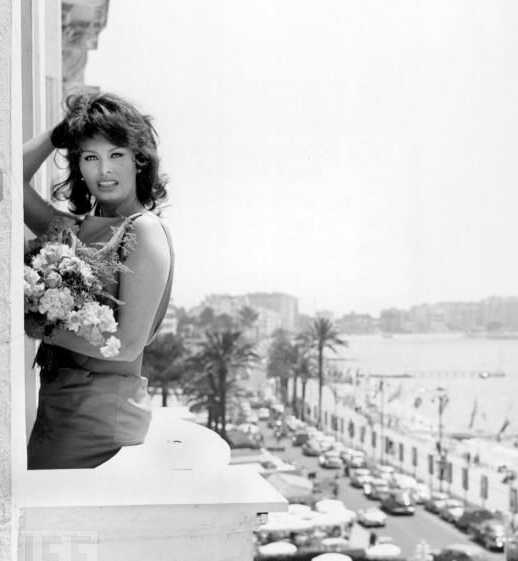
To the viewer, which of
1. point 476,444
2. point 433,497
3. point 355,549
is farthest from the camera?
point 476,444

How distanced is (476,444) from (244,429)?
28730 millimetres

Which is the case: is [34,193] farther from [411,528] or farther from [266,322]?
[266,322]

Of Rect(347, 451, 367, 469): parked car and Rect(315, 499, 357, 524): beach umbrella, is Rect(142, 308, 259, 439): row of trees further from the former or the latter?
Rect(347, 451, 367, 469): parked car

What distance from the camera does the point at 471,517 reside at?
52.6 metres

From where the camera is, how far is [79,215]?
2.52 m

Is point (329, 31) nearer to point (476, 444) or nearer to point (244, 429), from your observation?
point (244, 429)

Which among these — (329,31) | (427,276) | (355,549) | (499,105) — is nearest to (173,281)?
(355,549)

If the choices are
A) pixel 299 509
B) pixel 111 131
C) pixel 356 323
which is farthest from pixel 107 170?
pixel 356 323

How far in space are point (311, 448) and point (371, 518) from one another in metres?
14.1

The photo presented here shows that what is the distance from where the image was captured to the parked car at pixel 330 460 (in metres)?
61.3

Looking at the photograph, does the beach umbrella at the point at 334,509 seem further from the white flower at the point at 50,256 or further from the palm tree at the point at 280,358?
the white flower at the point at 50,256

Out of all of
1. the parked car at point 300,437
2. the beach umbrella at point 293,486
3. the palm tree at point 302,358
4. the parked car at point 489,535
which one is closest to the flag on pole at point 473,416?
the parked car at point 300,437

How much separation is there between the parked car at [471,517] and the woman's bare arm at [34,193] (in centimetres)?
5338

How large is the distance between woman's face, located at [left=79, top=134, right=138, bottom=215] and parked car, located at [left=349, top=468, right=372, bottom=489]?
56849 millimetres
